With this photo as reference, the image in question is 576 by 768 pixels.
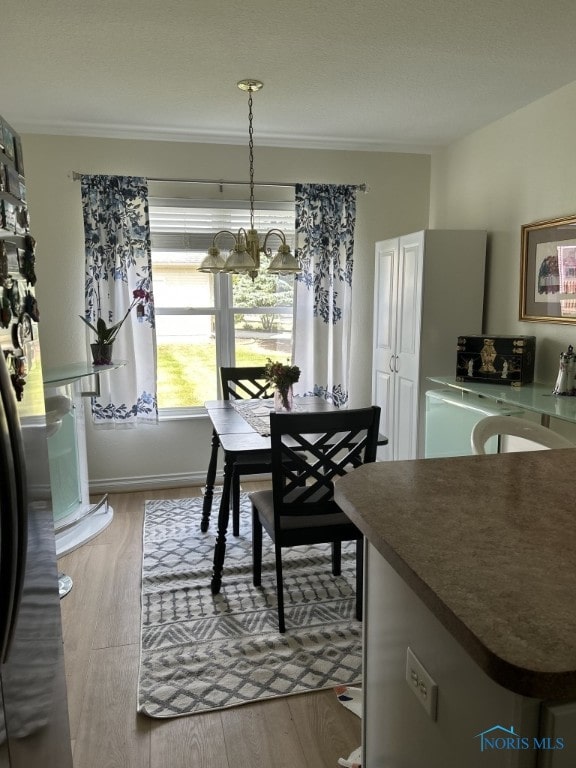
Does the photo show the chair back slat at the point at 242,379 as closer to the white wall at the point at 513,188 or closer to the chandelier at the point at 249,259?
the chandelier at the point at 249,259

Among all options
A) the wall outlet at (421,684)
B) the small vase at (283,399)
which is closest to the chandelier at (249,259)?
the small vase at (283,399)

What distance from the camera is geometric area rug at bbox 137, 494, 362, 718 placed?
6.77ft

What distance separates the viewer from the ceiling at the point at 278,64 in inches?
86.4

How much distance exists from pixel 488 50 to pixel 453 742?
273 centimetres

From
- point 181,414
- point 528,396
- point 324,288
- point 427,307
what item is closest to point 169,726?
point 528,396

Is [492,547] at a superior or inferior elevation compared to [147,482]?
superior

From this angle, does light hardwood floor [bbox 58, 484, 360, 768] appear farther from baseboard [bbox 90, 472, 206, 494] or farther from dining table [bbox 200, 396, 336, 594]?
baseboard [bbox 90, 472, 206, 494]

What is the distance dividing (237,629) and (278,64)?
2.59 meters

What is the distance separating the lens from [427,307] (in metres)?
3.55

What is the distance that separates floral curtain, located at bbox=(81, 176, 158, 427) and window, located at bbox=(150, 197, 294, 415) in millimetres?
175

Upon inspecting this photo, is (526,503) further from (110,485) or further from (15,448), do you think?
(110,485)

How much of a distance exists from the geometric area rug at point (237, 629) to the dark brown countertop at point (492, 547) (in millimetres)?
1218

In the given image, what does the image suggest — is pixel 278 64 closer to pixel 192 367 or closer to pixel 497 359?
pixel 497 359

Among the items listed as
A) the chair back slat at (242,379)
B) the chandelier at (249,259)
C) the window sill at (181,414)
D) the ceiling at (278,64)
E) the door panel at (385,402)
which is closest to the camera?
the ceiling at (278,64)
